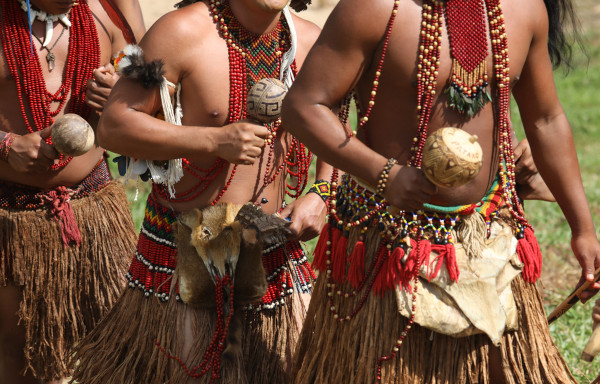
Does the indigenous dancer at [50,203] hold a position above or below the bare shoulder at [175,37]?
below

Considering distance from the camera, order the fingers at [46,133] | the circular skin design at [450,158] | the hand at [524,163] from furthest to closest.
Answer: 1. the fingers at [46,133]
2. the hand at [524,163]
3. the circular skin design at [450,158]

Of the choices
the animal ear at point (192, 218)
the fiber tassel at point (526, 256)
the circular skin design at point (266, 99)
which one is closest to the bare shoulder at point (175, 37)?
the circular skin design at point (266, 99)

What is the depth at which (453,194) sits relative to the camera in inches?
107

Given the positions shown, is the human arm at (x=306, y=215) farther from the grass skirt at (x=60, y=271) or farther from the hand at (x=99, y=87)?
the grass skirt at (x=60, y=271)

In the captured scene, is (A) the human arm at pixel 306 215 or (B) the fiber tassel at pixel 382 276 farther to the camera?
(A) the human arm at pixel 306 215

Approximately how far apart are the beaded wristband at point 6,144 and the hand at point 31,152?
2cm

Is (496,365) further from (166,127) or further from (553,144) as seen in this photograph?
(166,127)

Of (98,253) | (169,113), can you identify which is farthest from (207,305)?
(98,253)

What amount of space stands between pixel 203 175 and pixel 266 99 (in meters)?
0.45

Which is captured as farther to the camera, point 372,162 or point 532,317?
point 532,317

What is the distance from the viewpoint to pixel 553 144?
2898 millimetres

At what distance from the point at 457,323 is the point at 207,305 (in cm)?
106

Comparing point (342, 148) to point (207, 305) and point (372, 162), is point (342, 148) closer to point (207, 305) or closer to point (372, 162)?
point (372, 162)

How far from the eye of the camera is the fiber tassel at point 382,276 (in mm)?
2707
